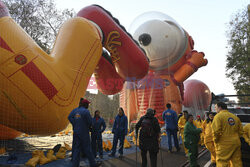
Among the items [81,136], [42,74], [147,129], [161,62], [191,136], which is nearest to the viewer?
[147,129]

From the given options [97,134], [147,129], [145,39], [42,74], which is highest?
[145,39]

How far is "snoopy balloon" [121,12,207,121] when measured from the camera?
876 centimetres

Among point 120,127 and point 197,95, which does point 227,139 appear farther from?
point 197,95

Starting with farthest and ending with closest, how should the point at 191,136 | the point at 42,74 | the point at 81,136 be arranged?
the point at 42,74, the point at 191,136, the point at 81,136

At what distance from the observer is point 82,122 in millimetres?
3607

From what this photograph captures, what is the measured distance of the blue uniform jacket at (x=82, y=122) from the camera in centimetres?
355

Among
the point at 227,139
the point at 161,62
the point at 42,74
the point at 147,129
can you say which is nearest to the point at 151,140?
the point at 147,129

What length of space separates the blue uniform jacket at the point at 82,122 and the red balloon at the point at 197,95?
11437 mm

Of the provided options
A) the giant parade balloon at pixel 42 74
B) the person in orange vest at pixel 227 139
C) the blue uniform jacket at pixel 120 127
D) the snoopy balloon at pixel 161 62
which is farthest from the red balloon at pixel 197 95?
the person in orange vest at pixel 227 139

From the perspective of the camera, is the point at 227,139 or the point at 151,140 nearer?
the point at 227,139

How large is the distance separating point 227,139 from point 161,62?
22.1 feet

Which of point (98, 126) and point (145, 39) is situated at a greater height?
point (145, 39)

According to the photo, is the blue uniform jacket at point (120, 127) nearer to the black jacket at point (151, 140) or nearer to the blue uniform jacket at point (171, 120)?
the blue uniform jacket at point (171, 120)

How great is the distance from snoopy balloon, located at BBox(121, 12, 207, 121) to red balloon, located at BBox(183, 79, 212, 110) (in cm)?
417
